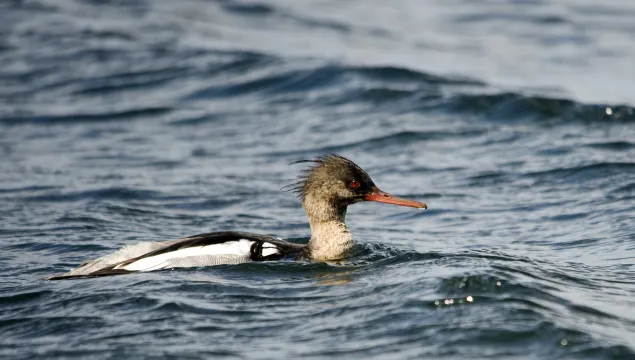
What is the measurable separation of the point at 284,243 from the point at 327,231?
488 mm

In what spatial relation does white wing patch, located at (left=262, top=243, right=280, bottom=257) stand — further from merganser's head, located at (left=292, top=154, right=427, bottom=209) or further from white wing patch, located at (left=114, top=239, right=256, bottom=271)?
merganser's head, located at (left=292, top=154, right=427, bottom=209)

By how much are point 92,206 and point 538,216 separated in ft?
16.5

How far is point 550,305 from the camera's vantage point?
28.2 ft

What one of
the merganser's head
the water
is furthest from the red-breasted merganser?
the water

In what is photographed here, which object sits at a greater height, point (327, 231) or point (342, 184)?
point (342, 184)

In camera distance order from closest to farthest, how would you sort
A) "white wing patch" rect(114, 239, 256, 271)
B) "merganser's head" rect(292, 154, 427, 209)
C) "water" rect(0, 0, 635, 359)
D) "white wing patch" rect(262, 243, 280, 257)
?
"water" rect(0, 0, 635, 359) → "white wing patch" rect(114, 239, 256, 271) → "white wing patch" rect(262, 243, 280, 257) → "merganser's head" rect(292, 154, 427, 209)

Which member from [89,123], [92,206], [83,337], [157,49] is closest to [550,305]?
[83,337]

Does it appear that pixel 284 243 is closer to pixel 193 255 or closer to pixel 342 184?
pixel 342 184

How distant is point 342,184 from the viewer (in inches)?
420

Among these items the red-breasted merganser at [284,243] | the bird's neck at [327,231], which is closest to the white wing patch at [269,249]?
the red-breasted merganser at [284,243]

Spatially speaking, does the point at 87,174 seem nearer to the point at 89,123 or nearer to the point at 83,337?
the point at 89,123

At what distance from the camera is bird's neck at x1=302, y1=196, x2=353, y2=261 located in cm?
1069

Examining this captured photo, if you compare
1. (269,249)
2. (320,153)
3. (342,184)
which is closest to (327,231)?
(342,184)

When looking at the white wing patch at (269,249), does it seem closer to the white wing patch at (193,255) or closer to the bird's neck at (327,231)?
the white wing patch at (193,255)
